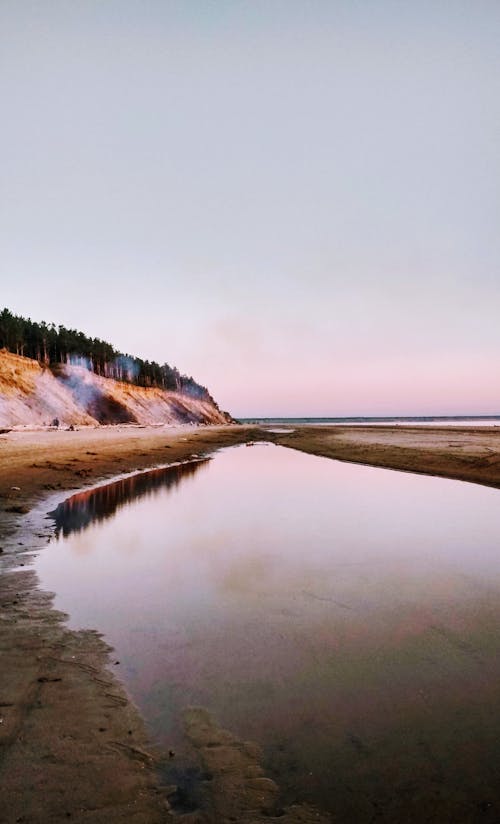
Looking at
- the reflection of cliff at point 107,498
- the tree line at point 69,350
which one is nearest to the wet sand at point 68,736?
the reflection of cliff at point 107,498

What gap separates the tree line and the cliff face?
8.13 m

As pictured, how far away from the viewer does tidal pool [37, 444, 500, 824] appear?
3.50 m

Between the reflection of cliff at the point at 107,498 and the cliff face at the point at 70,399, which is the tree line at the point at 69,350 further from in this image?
the reflection of cliff at the point at 107,498

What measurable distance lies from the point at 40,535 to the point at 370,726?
9048 millimetres

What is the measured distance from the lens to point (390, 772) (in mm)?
3441

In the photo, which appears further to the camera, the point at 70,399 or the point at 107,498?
the point at 70,399

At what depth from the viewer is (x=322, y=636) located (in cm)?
584

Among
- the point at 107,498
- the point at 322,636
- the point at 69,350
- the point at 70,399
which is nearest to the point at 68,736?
the point at 322,636

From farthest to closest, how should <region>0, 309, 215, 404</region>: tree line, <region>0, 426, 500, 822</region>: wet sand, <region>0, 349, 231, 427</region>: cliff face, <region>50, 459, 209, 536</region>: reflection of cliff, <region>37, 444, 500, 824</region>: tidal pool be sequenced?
<region>0, 309, 215, 404</region>: tree line
<region>0, 349, 231, 427</region>: cliff face
<region>50, 459, 209, 536</region>: reflection of cliff
<region>37, 444, 500, 824</region>: tidal pool
<region>0, 426, 500, 822</region>: wet sand

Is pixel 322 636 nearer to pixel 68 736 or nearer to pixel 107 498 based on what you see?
pixel 68 736

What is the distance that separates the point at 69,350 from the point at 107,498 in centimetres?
9703

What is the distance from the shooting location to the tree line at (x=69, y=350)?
87.0 meters

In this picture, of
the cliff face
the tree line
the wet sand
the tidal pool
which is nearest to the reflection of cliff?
the tidal pool

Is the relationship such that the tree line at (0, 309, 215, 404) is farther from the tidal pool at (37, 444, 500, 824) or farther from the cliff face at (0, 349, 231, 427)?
the tidal pool at (37, 444, 500, 824)
